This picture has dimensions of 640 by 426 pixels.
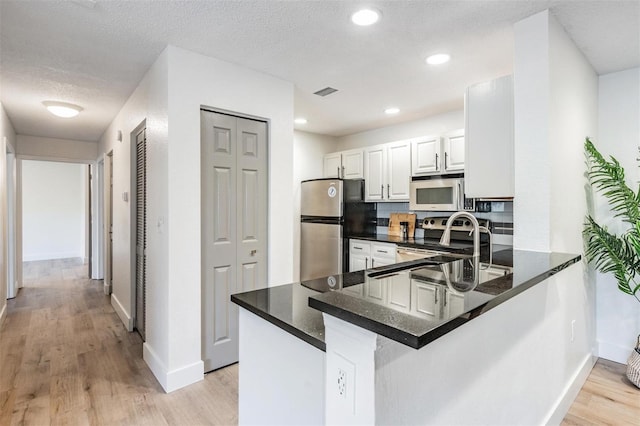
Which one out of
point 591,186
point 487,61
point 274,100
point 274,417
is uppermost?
point 487,61

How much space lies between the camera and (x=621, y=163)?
2.78m

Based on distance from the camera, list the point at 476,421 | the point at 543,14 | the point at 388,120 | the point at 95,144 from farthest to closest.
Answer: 1. the point at 95,144
2. the point at 388,120
3. the point at 543,14
4. the point at 476,421

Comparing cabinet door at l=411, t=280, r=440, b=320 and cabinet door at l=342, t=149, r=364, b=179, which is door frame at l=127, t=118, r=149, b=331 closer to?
cabinet door at l=342, t=149, r=364, b=179

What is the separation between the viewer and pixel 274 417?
4.05 ft

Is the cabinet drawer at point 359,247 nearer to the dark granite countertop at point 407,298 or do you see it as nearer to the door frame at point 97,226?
the dark granite countertop at point 407,298

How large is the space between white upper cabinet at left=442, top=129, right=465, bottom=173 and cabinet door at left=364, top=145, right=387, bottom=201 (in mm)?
836

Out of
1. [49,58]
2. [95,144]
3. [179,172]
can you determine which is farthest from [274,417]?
[95,144]

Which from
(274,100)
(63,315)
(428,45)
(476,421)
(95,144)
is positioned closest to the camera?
(476,421)

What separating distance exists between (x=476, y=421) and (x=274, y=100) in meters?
2.59

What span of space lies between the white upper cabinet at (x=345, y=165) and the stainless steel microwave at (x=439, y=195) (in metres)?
0.89

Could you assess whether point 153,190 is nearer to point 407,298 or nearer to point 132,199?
point 132,199

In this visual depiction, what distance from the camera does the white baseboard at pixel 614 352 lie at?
274 cm

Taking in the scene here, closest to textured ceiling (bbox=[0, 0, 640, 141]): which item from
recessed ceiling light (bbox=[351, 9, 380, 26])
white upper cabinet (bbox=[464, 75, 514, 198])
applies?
recessed ceiling light (bbox=[351, 9, 380, 26])

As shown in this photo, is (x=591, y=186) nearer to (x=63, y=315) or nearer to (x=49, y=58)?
(x=49, y=58)
